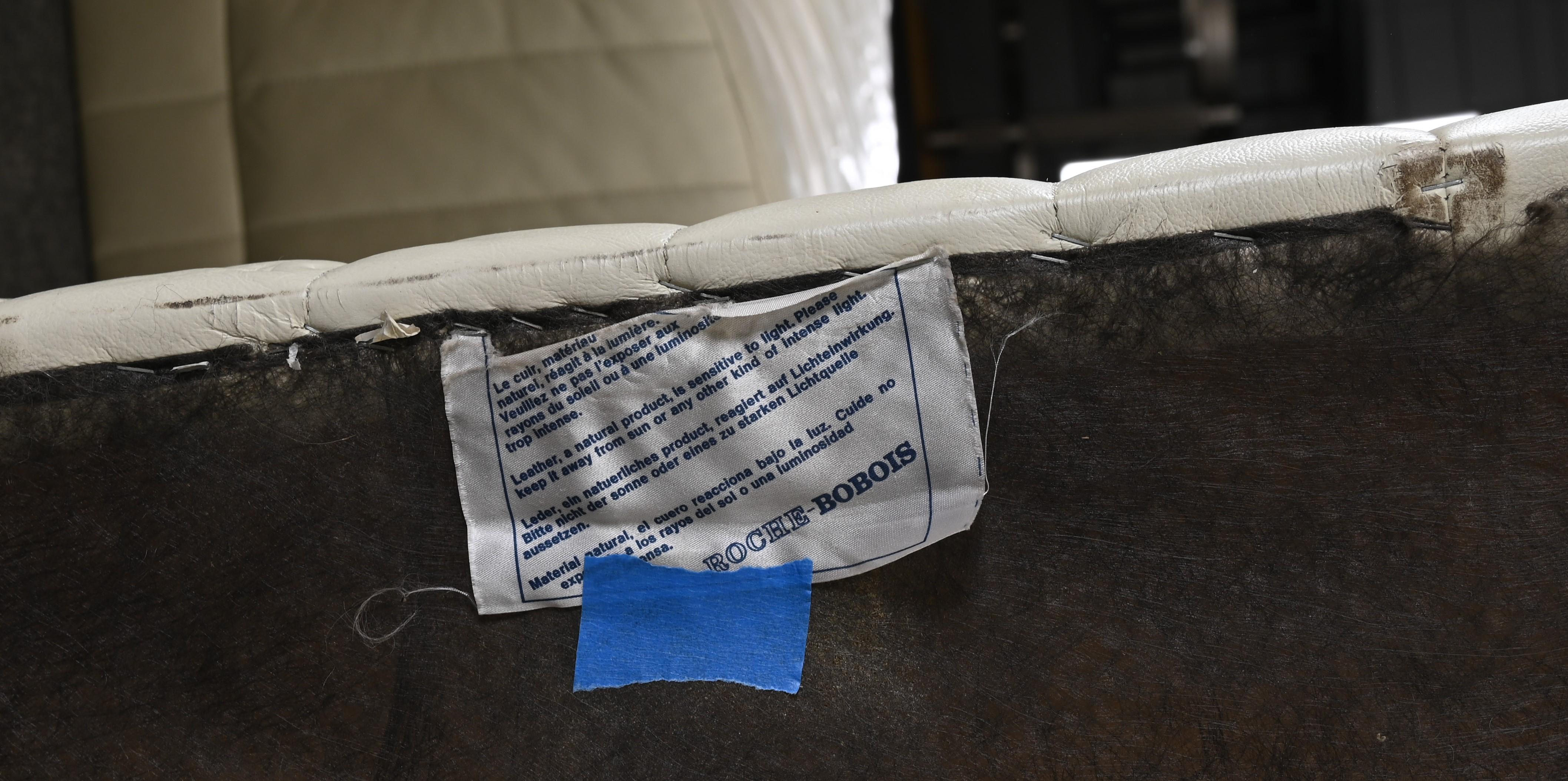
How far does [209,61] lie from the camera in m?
1.34

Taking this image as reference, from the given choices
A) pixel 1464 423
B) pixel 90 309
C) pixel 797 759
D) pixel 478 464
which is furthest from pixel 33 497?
pixel 1464 423

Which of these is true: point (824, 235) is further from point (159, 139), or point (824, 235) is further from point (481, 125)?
point (159, 139)

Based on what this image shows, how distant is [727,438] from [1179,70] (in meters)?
2.54

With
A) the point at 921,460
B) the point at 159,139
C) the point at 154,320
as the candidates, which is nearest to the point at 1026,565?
the point at 921,460

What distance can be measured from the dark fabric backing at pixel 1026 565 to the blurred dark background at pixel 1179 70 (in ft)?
6.27

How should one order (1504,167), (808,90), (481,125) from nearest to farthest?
(1504,167)
(481,125)
(808,90)

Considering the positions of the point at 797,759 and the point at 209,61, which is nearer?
the point at 797,759

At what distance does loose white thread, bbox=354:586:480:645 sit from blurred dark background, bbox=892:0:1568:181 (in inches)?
76.4

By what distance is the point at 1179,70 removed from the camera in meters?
2.58

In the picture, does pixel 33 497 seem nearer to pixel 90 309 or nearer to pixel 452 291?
pixel 90 309

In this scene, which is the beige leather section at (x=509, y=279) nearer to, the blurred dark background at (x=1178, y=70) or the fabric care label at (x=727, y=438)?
the fabric care label at (x=727, y=438)

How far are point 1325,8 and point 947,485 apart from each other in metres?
2.47

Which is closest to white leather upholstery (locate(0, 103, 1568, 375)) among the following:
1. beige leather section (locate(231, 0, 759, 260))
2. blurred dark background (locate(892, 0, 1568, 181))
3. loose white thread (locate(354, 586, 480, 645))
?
loose white thread (locate(354, 586, 480, 645))

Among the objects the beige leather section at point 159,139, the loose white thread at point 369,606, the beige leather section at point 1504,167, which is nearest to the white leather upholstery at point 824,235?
the beige leather section at point 1504,167
